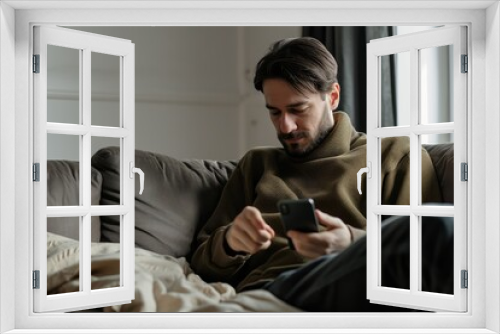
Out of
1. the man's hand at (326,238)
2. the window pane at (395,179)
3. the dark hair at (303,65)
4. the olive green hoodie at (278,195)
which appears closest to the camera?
the window pane at (395,179)

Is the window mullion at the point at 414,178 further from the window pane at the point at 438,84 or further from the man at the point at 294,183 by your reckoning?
the window pane at the point at 438,84

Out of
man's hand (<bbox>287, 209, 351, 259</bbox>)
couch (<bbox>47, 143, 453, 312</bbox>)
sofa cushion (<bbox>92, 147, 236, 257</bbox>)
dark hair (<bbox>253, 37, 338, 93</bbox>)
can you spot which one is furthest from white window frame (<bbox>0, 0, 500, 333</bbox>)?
dark hair (<bbox>253, 37, 338, 93</bbox>)

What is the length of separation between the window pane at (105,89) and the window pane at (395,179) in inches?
70.5

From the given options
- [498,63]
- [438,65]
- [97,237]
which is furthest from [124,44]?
[438,65]

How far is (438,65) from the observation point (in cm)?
440

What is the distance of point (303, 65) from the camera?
4.13 meters

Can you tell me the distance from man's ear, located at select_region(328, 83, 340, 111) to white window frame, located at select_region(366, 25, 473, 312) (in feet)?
3.07

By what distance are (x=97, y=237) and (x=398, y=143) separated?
5.60ft

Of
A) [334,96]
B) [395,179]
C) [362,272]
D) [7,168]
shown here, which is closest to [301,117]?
[334,96]

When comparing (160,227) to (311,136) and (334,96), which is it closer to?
(311,136)

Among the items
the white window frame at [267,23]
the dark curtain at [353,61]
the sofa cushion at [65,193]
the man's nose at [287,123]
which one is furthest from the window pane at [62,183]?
the dark curtain at [353,61]

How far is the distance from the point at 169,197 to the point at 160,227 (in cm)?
19

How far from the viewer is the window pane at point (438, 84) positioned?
171 inches

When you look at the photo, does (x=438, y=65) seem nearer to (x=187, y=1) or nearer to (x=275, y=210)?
(x=275, y=210)
